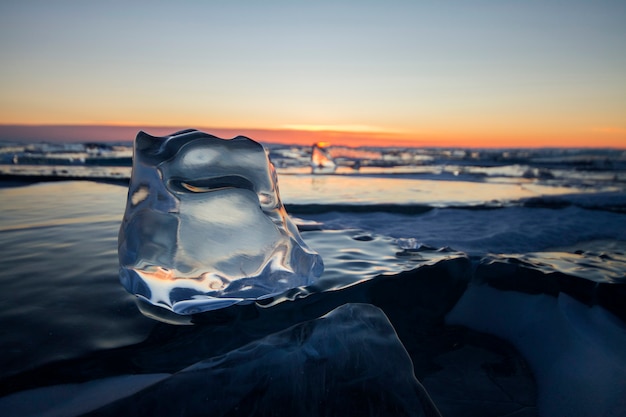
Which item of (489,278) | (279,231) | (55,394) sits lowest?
(55,394)

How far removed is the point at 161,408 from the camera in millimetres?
972

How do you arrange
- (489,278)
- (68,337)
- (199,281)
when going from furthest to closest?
(489,278)
(199,281)
(68,337)

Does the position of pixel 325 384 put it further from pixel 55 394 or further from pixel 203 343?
pixel 55 394

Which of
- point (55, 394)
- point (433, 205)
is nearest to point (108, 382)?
point (55, 394)

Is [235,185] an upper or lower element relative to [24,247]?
upper

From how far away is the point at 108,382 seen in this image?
111cm

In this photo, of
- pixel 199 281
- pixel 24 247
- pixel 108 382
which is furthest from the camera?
pixel 24 247

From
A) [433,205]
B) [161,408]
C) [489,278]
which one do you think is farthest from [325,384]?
[433,205]

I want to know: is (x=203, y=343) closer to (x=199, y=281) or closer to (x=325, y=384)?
(x=199, y=281)

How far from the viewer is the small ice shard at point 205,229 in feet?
5.22

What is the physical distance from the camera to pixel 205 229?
5.51 feet

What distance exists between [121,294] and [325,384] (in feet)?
3.51

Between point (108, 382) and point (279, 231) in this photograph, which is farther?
point (279, 231)

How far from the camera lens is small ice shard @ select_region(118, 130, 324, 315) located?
1.59 m
